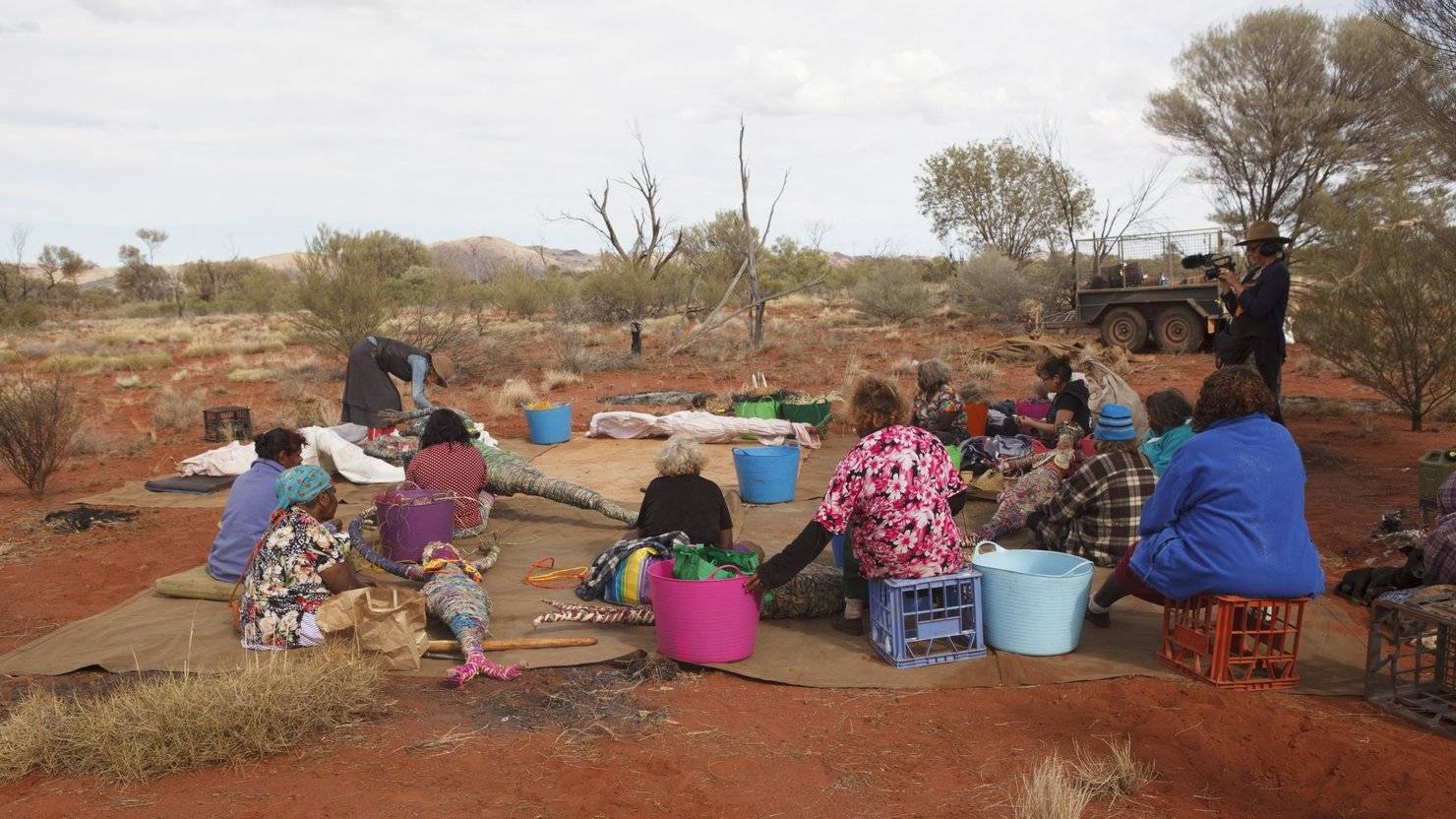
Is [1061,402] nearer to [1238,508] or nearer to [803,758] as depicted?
[1238,508]

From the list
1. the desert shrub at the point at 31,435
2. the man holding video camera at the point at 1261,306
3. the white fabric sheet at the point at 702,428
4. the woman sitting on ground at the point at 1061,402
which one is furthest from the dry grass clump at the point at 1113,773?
the desert shrub at the point at 31,435

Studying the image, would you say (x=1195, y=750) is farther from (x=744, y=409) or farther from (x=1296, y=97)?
(x=1296, y=97)

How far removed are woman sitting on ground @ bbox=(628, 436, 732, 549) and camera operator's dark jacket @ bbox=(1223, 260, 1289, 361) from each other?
3800 mm

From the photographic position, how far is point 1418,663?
368 cm

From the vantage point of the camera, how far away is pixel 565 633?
4.77 m

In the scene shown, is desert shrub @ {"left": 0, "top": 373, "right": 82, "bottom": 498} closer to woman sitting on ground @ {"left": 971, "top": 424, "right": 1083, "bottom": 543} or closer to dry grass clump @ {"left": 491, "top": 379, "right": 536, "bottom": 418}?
dry grass clump @ {"left": 491, "top": 379, "right": 536, "bottom": 418}

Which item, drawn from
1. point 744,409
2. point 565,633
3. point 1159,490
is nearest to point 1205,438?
point 1159,490

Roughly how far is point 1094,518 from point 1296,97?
72.6 ft

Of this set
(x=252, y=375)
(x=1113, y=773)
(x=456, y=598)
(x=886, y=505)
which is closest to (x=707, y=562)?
(x=886, y=505)

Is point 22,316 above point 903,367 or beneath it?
above

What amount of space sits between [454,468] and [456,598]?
1.72m

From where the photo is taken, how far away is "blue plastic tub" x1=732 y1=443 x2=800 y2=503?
726cm

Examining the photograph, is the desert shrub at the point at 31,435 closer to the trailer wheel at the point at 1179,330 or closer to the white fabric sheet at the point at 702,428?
the white fabric sheet at the point at 702,428

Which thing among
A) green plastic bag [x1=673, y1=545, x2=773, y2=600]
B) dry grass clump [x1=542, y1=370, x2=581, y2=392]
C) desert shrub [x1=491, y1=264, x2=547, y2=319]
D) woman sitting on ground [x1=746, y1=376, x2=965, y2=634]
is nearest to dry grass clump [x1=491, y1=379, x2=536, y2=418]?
dry grass clump [x1=542, y1=370, x2=581, y2=392]
